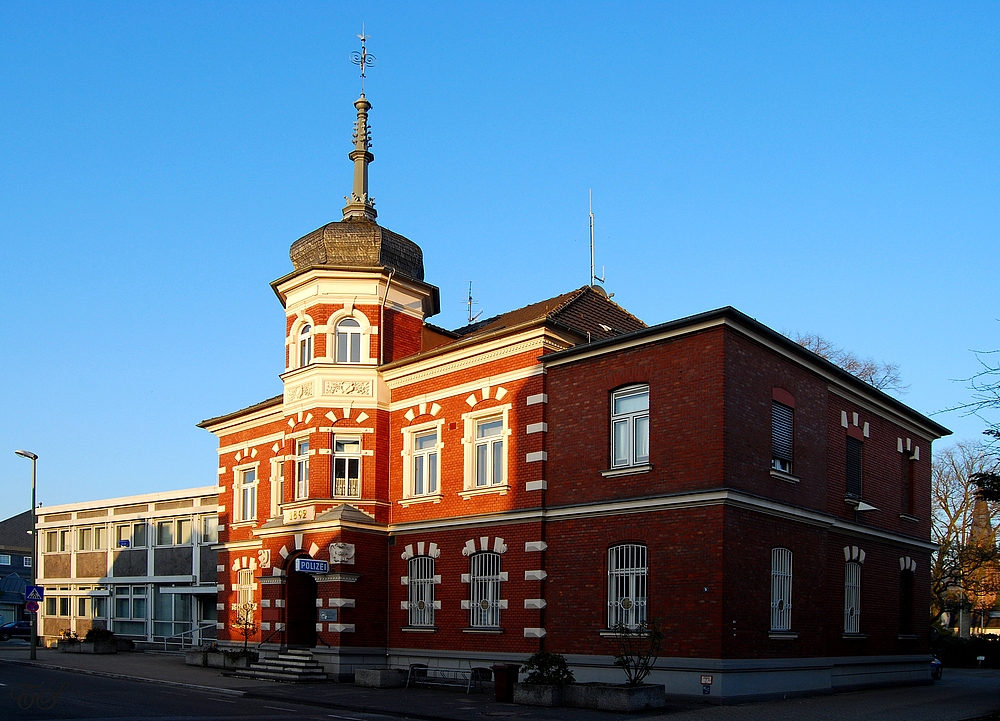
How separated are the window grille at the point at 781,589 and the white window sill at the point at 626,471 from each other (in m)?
3.41

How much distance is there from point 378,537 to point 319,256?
8.65 metres

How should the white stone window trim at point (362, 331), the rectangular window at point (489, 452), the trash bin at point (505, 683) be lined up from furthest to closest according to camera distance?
the white stone window trim at point (362, 331), the rectangular window at point (489, 452), the trash bin at point (505, 683)

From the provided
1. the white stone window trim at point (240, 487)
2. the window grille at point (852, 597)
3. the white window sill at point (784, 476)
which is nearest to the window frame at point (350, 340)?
the white stone window trim at point (240, 487)

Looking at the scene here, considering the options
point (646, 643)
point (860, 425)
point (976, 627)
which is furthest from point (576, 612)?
point (976, 627)

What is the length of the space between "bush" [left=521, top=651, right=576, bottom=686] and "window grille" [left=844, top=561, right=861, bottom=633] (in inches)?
358

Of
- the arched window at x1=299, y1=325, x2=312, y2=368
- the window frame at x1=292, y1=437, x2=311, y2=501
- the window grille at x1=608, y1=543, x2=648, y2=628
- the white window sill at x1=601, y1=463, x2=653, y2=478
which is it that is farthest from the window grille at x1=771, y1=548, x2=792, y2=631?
the arched window at x1=299, y1=325, x2=312, y2=368

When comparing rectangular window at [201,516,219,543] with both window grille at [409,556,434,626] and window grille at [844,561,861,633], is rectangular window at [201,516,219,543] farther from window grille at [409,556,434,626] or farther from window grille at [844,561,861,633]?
window grille at [844,561,861,633]

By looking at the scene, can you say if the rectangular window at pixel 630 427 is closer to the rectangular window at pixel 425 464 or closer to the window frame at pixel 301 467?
the rectangular window at pixel 425 464

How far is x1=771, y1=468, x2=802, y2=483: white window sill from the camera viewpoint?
2325 cm

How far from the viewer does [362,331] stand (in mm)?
30609

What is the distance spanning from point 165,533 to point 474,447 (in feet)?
79.4

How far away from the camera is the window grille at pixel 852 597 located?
26.6 metres

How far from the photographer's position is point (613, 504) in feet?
76.9

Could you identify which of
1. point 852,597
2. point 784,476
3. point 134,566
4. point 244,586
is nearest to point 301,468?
point 244,586
